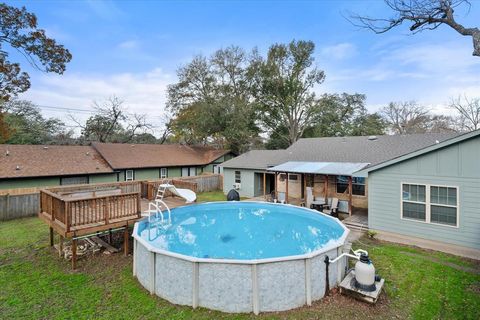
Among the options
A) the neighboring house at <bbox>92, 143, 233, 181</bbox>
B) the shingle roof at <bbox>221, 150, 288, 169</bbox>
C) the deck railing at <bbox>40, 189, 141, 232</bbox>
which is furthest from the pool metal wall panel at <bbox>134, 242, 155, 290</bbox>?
the neighboring house at <bbox>92, 143, 233, 181</bbox>

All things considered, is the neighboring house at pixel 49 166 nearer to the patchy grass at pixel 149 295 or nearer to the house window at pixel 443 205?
the patchy grass at pixel 149 295

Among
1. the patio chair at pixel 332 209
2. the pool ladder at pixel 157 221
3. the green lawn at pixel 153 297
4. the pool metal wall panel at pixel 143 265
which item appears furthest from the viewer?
the patio chair at pixel 332 209

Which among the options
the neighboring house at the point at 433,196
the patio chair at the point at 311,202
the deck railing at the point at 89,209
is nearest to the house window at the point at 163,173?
the deck railing at the point at 89,209

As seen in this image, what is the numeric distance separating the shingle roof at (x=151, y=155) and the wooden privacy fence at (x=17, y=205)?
5.87m

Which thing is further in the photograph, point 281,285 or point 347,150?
point 347,150

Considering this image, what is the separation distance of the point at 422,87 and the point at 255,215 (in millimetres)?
21725

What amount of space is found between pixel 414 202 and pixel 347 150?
24.8ft

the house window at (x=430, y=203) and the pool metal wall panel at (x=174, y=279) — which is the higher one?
the house window at (x=430, y=203)

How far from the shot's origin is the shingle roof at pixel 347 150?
1451 cm

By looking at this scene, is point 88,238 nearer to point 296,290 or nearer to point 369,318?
point 296,290

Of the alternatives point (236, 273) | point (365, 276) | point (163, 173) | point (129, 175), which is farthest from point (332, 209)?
point (129, 175)

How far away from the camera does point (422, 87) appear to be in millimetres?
23156

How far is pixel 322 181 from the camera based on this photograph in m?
15.5

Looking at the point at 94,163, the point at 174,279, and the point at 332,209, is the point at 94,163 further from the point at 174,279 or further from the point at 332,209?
the point at 332,209
